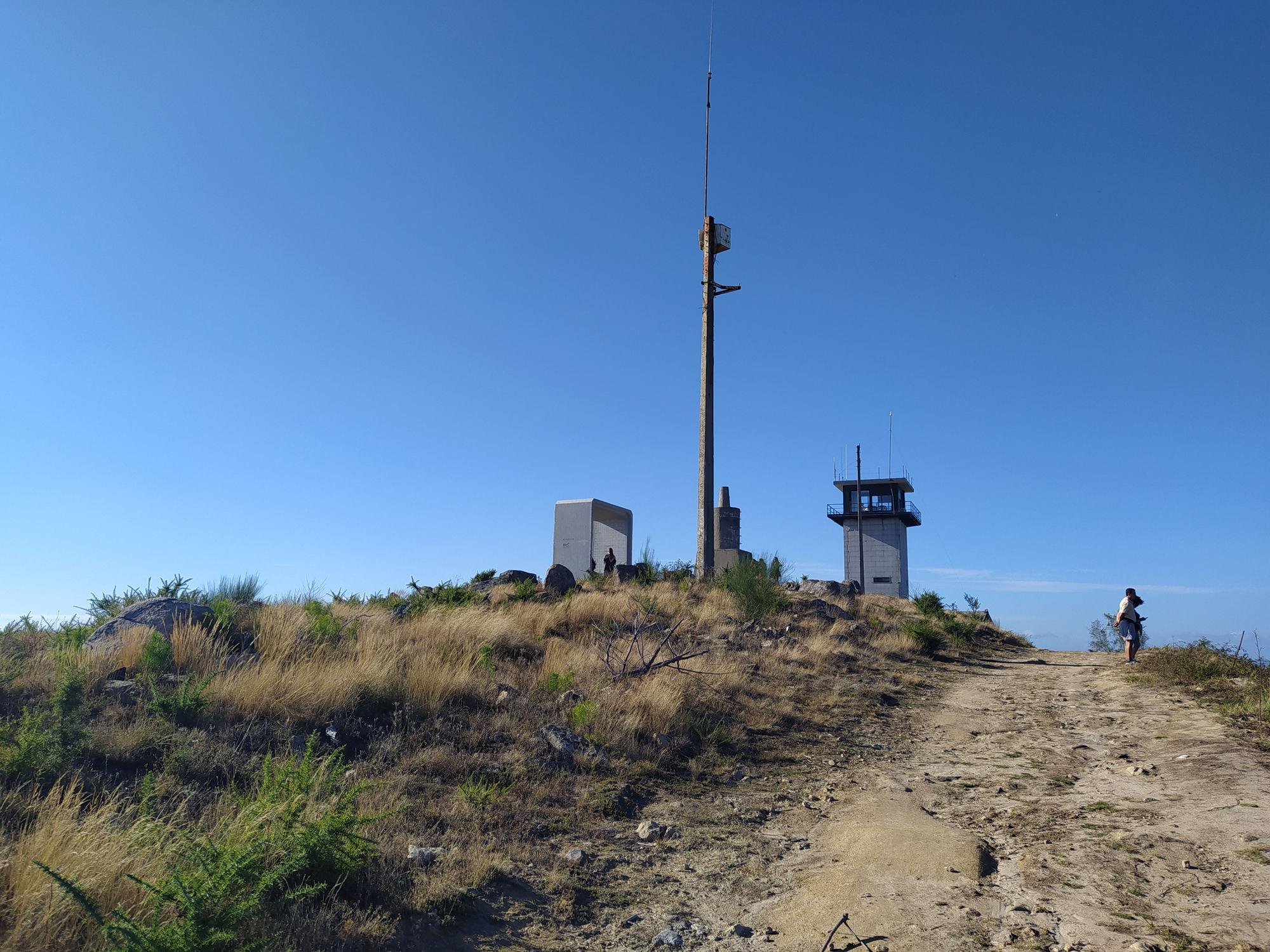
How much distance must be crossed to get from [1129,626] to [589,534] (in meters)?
16.1

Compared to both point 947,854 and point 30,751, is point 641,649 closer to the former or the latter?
point 947,854

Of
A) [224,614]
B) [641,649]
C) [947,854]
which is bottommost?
[947,854]

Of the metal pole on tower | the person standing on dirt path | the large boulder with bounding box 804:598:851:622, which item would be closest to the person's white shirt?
the person standing on dirt path

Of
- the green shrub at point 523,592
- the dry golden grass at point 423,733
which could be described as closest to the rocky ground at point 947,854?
the dry golden grass at point 423,733

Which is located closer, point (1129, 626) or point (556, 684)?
point (556, 684)

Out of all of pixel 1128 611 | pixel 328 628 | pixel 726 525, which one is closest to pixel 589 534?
pixel 726 525

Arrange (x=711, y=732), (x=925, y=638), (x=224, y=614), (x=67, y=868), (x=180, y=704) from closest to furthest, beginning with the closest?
(x=67, y=868)
(x=180, y=704)
(x=711, y=732)
(x=224, y=614)
(x=925, y=638)

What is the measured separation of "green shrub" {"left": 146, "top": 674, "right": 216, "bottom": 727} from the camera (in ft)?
17.7

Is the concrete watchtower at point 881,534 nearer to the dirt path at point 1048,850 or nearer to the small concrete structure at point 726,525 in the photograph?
the small concrete structure at point 726,525

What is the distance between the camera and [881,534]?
45219 millimetres

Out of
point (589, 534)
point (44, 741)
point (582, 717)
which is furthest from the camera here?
point (589, 534)

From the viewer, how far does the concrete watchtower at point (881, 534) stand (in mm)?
44562

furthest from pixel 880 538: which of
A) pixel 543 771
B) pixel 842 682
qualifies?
pixel 543 771

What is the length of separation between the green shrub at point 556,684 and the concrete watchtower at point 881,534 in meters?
38.5
